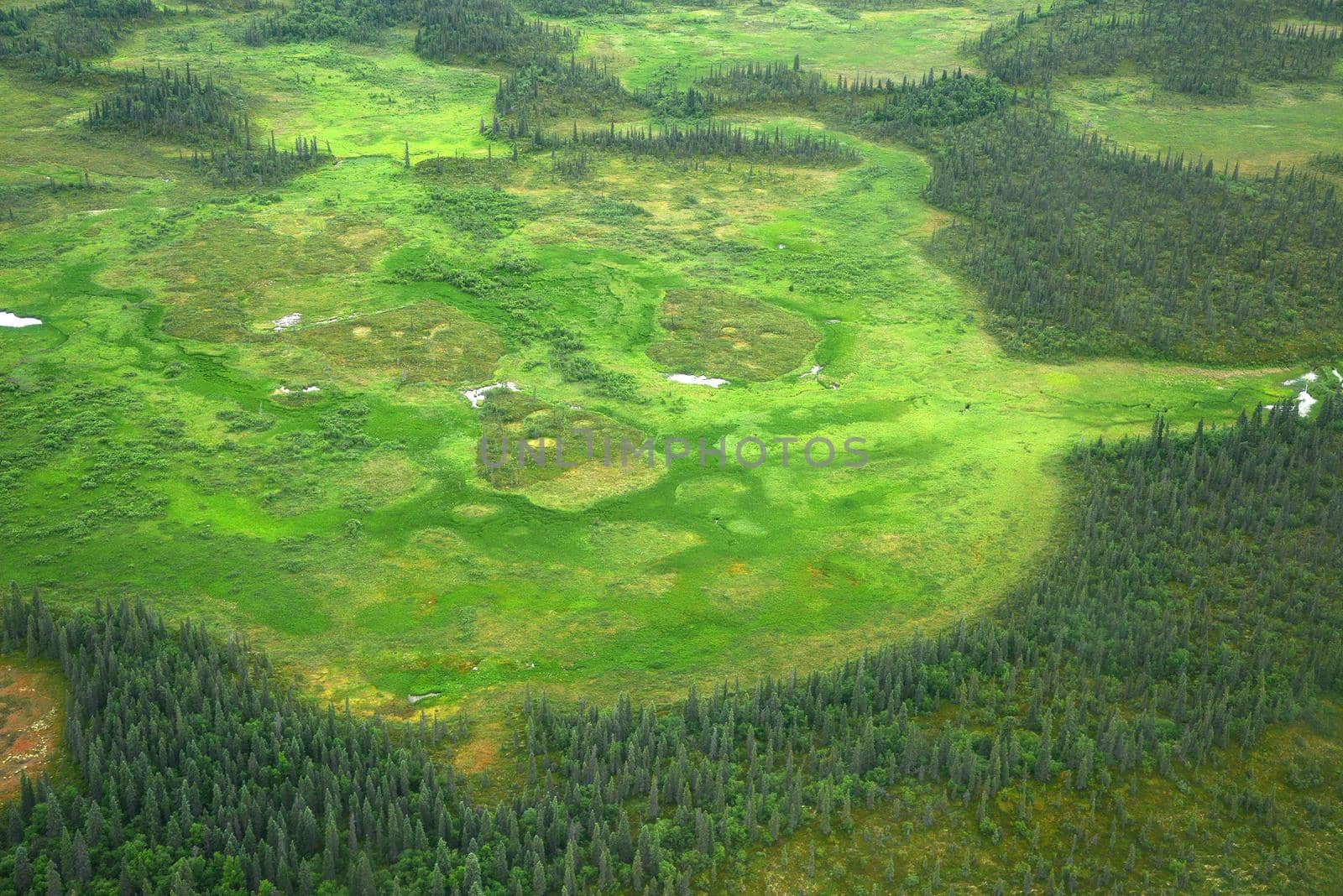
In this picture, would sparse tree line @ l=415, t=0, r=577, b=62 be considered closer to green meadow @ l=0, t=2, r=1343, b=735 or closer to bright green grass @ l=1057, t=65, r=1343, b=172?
green meadow @ l=0, t=2, r=1343, b=735

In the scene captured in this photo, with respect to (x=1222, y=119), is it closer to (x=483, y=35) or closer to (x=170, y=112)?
(x=483, y=35)

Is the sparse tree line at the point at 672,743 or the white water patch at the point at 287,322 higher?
the white water patch at the point at 287,322

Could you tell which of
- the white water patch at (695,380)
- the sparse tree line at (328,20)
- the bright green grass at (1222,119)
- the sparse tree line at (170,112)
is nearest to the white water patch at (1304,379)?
the bright green grass at (1222,119)

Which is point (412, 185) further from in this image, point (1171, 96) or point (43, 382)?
point (1171, 96)

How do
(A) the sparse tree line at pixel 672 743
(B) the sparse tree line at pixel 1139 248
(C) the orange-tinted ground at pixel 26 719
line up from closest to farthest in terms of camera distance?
(A) the sparse tree line at pixel 672 743 < (C) the orange-tinted ground at pixel 26 719 < (B) the sparse tree line at pixel 1139 248

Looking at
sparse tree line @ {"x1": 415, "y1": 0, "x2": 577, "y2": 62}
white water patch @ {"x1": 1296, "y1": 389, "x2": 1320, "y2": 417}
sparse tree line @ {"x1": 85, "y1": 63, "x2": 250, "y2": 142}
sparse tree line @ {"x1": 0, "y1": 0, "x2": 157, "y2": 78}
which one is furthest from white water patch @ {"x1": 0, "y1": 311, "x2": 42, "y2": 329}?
white water patch @ {"x1": 1296, "y1": 389, "x2": 1320, "y2": 417}

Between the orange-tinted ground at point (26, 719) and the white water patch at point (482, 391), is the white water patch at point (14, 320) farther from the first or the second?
the orange-tinted ground at point (26, 719)
